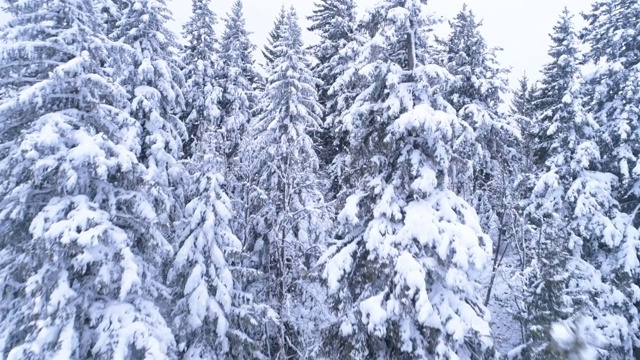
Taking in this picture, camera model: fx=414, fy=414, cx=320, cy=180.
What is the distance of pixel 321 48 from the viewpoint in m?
23.4

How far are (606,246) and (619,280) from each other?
1843mm

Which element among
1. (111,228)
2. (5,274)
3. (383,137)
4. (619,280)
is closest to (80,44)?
(111,228)

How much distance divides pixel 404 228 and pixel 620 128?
12561mm

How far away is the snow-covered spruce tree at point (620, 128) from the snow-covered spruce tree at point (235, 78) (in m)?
16.0

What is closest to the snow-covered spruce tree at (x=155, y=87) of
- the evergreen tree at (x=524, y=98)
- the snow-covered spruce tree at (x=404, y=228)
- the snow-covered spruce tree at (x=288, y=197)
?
the snow-covered spruce tree at (x=288, y=197)

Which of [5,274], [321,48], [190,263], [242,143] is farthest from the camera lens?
[321,48]

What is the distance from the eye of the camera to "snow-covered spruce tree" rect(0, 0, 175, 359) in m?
8.80

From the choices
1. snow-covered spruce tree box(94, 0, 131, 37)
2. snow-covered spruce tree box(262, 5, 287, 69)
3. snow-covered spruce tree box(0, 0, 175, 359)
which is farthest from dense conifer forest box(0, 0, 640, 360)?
snow-covered spruce tree box(262, 5, 287, 69)

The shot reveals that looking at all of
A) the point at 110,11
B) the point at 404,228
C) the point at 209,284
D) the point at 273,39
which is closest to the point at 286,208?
the point at 209,284

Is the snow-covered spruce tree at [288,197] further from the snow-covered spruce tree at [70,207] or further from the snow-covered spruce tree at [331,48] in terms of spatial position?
the snow-covered spruce tree at [70,207]

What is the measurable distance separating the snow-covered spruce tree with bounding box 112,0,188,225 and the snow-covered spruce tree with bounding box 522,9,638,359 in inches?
486

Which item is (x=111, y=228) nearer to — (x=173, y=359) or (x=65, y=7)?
(x=173, y=359)

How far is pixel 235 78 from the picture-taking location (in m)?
21.5

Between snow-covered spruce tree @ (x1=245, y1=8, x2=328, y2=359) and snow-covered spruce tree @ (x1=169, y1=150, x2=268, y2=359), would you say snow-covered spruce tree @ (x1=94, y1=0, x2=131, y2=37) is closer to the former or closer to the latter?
snow-covered spruce tree @ (x1=169, y1=150, x2=268, y2=359)
